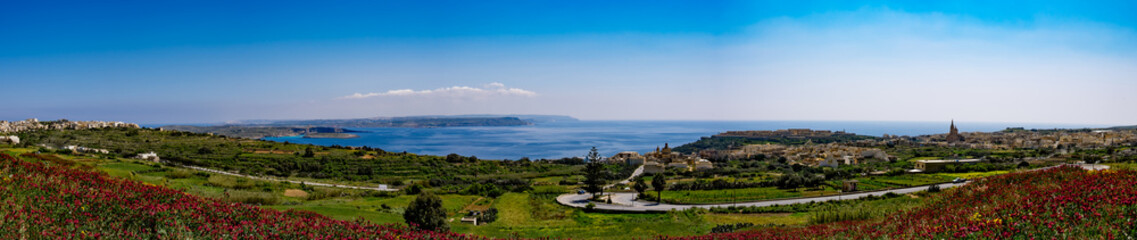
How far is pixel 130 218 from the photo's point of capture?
4574mm

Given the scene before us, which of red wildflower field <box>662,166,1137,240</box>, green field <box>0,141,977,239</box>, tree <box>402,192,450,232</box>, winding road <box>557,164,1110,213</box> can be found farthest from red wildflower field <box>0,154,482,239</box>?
winding road <box>557,164,1110,213</box>

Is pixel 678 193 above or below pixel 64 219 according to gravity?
below

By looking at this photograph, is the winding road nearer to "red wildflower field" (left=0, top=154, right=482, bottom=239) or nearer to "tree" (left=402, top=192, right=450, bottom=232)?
"tree" (left=402, top=192, right=450, bottom=232)

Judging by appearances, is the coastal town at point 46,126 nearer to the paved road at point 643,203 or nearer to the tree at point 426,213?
the paved road at point 643,203

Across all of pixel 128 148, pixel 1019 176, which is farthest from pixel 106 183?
pixel 128 148

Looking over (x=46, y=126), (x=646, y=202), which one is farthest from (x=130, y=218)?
(x=46, y=126)

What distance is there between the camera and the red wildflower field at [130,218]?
396cm

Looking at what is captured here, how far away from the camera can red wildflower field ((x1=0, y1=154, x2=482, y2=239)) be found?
396 centimetres

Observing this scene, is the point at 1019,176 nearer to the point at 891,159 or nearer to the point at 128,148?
the point at 128,148

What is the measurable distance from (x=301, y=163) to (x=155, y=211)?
41735mm

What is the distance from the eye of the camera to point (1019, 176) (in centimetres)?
931

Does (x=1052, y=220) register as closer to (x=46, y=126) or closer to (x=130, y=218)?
(x=130, y=218)

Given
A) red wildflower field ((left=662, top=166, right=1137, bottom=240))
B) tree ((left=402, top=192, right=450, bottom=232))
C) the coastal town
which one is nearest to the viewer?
red wildflower field ((left=662, top=166, right=1137, bottom=240))

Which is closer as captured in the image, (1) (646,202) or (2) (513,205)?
(2) (513,205)
